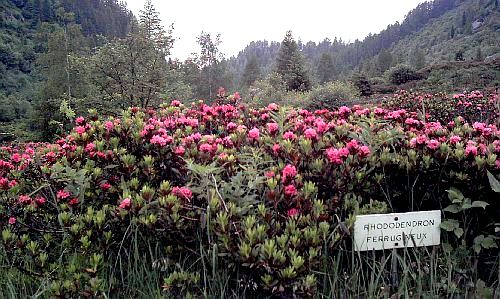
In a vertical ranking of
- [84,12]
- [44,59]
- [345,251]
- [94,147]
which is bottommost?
[345,251]

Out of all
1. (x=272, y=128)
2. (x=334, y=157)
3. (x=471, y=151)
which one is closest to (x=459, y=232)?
(x=471, y=151)

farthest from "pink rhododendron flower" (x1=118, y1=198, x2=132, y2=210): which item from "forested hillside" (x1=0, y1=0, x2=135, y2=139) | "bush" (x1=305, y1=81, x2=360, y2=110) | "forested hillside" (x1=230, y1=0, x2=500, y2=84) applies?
"forested hillside" (x1=230, y1=0, x2=500, y2=84)

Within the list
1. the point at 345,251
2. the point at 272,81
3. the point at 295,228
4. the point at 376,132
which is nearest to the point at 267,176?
the point at 295,228

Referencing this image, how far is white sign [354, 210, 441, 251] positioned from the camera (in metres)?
1.82

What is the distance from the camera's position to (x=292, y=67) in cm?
3331

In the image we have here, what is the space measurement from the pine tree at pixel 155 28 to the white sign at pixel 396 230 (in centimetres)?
1500

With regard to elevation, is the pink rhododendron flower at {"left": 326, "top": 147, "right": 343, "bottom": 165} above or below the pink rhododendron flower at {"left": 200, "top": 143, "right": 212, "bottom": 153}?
below

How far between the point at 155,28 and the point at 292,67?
18.6m

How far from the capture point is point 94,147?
214 centimetres

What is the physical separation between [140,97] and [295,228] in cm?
1317

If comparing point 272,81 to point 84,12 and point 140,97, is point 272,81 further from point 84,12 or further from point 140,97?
point 84,12

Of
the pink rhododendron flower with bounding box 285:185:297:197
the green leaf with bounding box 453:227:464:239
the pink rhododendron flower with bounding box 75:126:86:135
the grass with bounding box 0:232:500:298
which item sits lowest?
the grass with bounding box 0:232:500:298

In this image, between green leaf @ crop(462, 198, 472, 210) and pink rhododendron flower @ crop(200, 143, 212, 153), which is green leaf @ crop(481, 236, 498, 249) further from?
pink rhododendron flower @ crop(200, 143, 212, 153)

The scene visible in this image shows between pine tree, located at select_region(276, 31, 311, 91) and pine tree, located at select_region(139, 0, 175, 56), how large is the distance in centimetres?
1677
